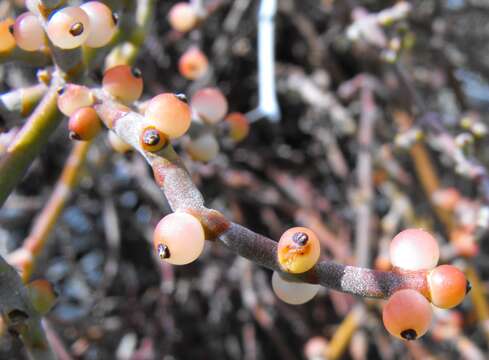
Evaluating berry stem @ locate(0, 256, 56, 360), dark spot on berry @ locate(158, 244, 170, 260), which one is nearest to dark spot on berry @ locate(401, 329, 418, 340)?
dark spot on berry @ locate(158, 244, 170, 260)

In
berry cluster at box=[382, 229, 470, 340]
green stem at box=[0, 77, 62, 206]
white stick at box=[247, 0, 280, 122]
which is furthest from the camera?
white stick at box=[247, 0, 280, 122]

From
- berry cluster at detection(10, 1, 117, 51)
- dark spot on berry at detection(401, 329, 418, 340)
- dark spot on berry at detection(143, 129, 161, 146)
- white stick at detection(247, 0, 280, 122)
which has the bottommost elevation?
white stick at detection(247, 0, 280, 122)

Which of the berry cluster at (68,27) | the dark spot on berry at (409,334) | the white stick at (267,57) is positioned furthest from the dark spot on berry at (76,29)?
the white stick at (267,57)

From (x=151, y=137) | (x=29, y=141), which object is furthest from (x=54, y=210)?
(x=151, y=137)

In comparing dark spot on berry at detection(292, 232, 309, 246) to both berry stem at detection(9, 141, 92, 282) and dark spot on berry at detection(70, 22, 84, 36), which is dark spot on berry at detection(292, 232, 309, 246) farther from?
berry stem at detection(9, 141, 92, 282)

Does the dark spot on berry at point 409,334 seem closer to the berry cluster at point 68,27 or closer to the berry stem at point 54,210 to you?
the berry cluster at point 68,27

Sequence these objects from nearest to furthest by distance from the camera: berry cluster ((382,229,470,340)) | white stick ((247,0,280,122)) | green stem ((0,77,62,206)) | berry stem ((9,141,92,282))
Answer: berry cluster ((382,229,470,340))
green stem ((0,77,62,206))
berry stem ((9,141,92,282))
white stick ((247,0,280,122))

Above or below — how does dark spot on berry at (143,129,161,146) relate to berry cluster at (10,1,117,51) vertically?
below

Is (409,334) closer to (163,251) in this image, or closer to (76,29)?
(163,251)
